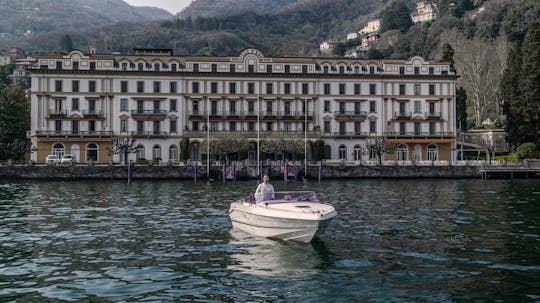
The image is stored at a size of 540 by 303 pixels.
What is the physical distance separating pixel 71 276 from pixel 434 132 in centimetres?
8503

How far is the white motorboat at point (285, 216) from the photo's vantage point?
2394cm

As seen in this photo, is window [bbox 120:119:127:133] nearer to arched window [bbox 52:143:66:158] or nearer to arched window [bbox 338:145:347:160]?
arched window [bbox 52:143:66:158]

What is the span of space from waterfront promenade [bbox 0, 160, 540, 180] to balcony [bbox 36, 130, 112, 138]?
37.1ft

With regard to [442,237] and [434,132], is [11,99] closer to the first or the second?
[434,132]

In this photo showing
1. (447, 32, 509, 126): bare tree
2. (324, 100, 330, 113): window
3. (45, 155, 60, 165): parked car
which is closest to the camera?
(45, 155, 60, 165): parked car

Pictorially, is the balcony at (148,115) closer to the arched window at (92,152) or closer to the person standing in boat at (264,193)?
the arched window at (92,152)

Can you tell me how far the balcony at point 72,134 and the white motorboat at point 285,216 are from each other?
220ft

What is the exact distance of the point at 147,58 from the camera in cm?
9350

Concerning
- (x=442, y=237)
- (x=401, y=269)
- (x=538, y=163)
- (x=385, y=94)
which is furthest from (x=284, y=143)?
(x=401, y=269)

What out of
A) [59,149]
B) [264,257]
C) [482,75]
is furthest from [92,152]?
[482,75]

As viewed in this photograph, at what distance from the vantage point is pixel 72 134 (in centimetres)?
9019

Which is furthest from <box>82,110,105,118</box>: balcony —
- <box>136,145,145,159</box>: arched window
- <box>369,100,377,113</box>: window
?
<box>369,100,377,113</box>: window

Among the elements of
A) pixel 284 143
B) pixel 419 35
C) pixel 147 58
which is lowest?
pixel 284 143

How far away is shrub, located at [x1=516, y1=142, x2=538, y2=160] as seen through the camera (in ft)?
280
